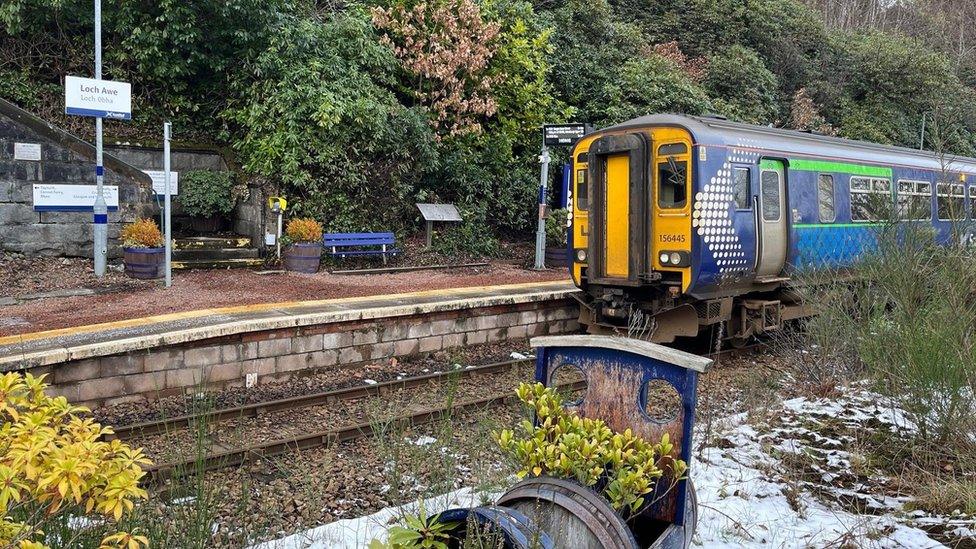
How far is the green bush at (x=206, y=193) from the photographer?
12094mm

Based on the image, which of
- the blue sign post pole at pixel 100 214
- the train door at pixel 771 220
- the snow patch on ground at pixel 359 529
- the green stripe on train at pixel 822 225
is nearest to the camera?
the snow patch on ground at pixel 359 529

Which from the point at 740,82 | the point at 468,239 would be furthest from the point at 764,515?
the point at 740,82

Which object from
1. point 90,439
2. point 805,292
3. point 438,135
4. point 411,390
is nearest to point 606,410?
point 90,439

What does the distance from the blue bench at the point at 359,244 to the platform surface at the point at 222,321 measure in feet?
8.39

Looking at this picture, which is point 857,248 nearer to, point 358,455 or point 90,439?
point 358,455

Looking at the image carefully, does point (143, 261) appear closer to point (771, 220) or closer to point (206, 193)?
point (206, 193)

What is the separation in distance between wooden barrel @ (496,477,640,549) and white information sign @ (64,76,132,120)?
352 inches

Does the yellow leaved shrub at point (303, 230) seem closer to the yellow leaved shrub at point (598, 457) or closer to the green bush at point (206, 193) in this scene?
the green bush at point (206, 193)

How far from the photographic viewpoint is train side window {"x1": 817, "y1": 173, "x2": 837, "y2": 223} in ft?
30.8

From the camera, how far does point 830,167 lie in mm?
9555

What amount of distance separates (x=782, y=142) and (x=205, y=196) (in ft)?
30.5

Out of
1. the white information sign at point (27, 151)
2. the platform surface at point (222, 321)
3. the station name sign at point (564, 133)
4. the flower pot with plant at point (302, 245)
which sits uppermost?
the station name sign at point (564, 133)

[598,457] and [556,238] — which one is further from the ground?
[556,238]

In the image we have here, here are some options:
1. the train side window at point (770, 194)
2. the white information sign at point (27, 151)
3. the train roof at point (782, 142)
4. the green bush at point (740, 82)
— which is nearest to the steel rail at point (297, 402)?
the train roof at point (782, 142)
